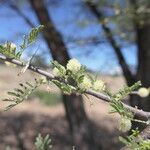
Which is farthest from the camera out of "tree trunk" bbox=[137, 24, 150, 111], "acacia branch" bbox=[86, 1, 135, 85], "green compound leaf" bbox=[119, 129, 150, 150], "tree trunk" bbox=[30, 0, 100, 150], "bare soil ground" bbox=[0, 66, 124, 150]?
"bare soil ground" bbox=[0, 66, 124, 150]

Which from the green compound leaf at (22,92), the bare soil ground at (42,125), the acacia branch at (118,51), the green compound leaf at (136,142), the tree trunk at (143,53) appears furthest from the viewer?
the bare soil ground at (42,125)

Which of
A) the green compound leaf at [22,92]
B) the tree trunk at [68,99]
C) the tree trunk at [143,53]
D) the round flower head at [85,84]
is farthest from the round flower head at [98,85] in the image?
the tree trunk at [143,53]

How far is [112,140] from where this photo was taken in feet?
48.1

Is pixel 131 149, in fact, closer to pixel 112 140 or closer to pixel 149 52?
pixel 149 52

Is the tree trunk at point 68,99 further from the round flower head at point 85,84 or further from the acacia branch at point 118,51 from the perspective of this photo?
the round flower head at point 85,84

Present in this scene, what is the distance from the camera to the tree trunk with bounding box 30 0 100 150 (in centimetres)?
751

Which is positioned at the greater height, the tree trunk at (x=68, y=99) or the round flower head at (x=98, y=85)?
the tree trunk at (x=68, y=99)

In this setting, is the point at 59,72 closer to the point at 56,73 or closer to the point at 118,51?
the point at 56,73

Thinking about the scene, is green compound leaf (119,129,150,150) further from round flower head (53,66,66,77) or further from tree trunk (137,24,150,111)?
tree trunk (137,24,150,111)

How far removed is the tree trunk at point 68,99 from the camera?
751 cm

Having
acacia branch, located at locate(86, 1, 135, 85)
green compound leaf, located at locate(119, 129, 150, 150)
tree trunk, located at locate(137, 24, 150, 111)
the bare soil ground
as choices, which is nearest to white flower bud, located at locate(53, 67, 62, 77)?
green compound leaf, located at locate(119, 129, 150, 150)

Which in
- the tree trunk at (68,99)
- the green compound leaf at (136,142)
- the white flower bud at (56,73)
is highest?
the tree trunk at (68,99)

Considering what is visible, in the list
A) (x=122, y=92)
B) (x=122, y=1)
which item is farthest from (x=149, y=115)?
(x=122, y=1)

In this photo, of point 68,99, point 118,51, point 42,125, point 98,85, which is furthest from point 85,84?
point 42,125
